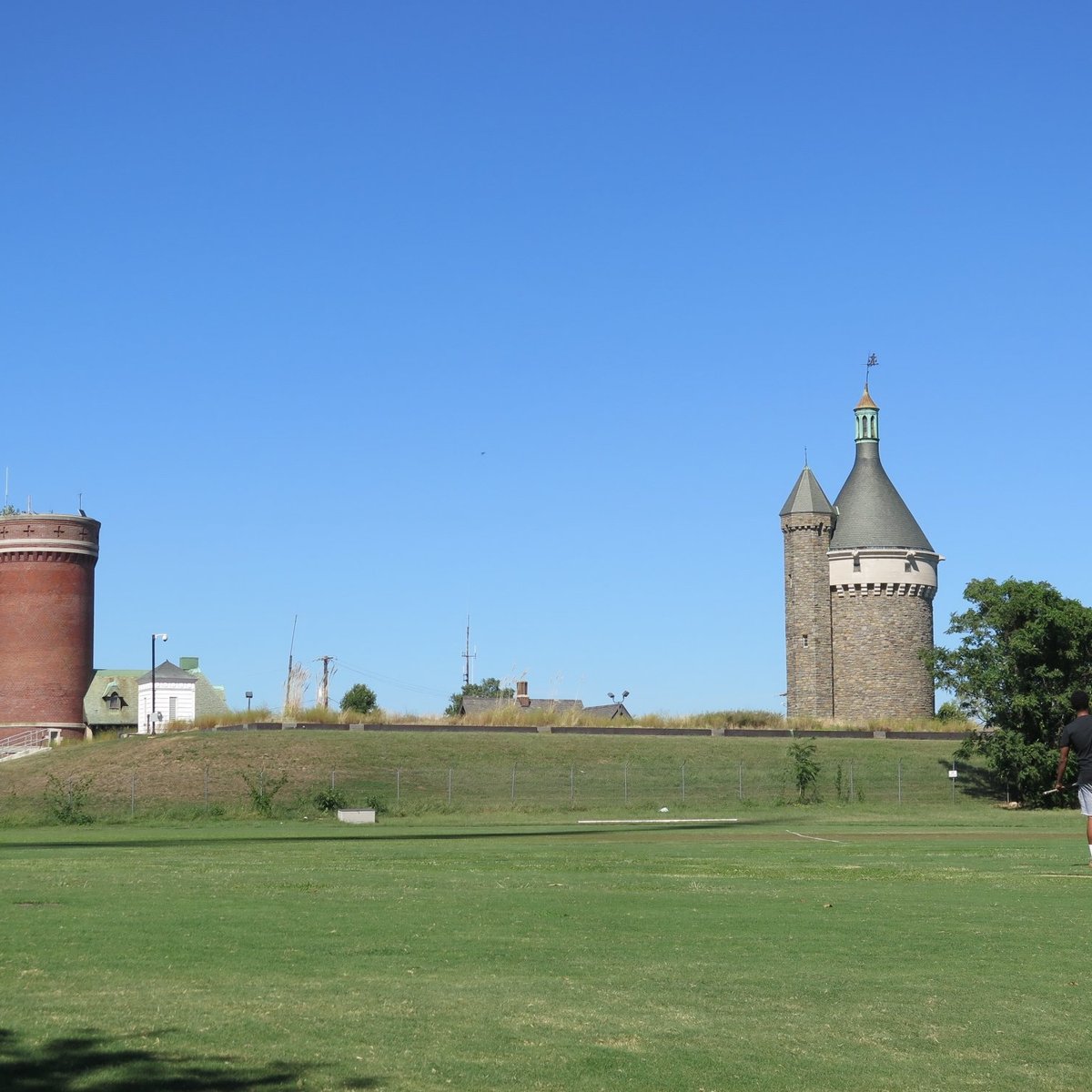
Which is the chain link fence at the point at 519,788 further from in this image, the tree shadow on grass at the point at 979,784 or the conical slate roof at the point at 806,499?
the conical slate roof at the point at 806,499

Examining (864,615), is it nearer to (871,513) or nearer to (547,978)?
(871,513)

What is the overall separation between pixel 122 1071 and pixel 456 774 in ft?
167

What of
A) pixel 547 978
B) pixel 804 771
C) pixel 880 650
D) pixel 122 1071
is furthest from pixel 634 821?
pixel 880 650

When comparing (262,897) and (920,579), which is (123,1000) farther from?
(920,579)

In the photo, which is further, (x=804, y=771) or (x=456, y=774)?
(x=456, y=774)

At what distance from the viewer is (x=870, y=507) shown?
318 feet

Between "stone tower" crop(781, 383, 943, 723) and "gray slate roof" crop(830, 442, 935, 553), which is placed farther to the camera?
"gray slate roof" crop(830, 442, 935, 553)

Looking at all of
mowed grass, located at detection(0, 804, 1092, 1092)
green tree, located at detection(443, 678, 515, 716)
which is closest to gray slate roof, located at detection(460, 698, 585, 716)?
green tree, located at detection(443, 678, 515, 716)

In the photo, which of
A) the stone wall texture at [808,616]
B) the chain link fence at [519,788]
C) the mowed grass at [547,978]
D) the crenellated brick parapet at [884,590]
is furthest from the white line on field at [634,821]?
the crenellated brick parapet at [884,590]

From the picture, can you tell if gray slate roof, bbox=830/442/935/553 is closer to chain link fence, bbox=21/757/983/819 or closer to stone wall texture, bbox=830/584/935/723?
stone wall texture, bbox=830/584/935/723

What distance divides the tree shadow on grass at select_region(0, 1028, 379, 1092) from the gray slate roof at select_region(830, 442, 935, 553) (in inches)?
3537

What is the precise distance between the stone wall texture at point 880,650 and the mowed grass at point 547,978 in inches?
2920

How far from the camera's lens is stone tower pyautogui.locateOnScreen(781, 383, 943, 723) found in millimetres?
92312

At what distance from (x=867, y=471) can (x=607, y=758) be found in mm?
42655
